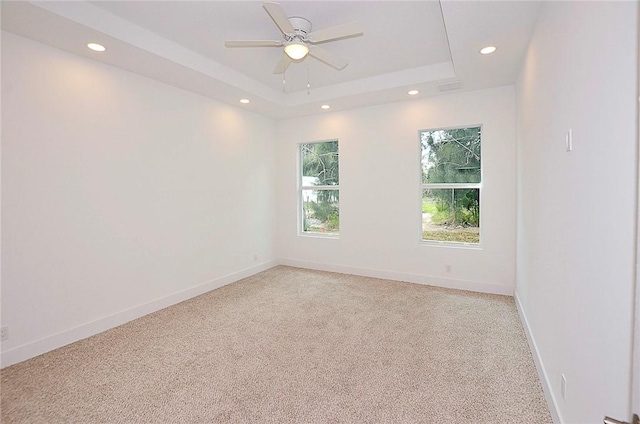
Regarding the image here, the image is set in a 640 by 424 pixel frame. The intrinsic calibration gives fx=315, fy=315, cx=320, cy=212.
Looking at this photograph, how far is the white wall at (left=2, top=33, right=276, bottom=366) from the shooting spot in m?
2.53

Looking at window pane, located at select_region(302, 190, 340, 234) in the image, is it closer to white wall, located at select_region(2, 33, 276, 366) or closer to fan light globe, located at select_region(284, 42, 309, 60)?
white wall, located at select_region(2, 33, 276, 366)

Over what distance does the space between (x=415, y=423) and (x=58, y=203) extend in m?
3.27

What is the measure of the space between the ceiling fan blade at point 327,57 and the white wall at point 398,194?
191 centimetres

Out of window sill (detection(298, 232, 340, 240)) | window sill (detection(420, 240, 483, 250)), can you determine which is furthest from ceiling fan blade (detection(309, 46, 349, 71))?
window sill (detection(298, 232, 340, 240))

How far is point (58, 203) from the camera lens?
2766 millimetres

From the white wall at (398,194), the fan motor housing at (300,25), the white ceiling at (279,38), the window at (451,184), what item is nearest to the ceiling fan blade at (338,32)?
the fan motor housing at (300,25)

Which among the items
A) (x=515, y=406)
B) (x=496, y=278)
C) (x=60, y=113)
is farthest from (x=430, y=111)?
(x=60, y=113)

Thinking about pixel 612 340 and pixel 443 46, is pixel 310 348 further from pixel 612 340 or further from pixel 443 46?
pixel 443 46

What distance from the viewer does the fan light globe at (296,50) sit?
2.52 m

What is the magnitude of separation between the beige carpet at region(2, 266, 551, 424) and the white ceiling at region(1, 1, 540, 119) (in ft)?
8.59

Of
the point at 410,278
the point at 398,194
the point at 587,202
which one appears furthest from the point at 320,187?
the point at 587,202

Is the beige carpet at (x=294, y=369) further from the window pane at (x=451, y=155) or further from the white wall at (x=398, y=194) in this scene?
the window pane at (x=451, y=155)

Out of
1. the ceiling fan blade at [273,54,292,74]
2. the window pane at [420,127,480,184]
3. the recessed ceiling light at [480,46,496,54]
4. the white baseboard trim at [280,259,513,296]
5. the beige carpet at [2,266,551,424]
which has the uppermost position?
the recessed ceiling light at [480,46,496,54]

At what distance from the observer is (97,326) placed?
304 cm
